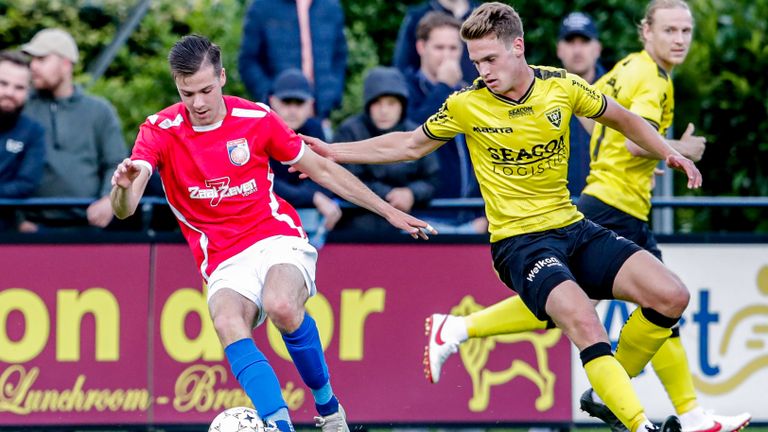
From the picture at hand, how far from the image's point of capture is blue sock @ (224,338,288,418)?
8.23m

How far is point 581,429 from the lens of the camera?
34.8ft

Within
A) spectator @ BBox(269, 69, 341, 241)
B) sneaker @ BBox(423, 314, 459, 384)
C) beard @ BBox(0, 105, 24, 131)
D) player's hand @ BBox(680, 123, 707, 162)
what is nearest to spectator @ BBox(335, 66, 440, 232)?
spectator @ BBox(269, 69, 341, 241)

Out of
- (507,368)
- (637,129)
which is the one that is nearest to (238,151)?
(637,129)

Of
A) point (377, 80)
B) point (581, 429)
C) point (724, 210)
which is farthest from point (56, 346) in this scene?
point (724, 210)

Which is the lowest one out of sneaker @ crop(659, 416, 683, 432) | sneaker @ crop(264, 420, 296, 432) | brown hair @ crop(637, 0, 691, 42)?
sneaker @ crop(264, 420, 296, 432)

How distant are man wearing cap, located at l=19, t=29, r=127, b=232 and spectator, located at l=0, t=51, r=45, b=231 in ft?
0.69

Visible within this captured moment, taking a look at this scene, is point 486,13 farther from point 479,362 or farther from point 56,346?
point 56,346

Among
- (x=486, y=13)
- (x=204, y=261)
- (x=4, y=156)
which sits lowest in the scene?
(x=204, y=261)

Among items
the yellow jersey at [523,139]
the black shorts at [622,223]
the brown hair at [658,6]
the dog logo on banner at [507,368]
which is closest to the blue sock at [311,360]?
the yellow jersey at [523,139]

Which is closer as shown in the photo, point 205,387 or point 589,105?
point 589,105

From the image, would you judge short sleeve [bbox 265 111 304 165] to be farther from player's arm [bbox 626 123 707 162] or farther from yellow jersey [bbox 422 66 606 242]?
player's arm [bbox 626 123 707 162]

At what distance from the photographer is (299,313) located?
335 inches

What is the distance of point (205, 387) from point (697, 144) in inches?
146

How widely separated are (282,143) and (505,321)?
1789 mm
